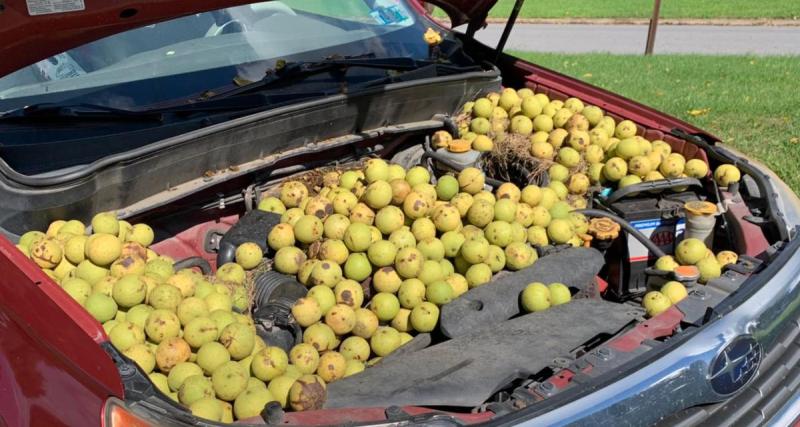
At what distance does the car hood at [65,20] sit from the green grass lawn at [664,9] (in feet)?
62.3

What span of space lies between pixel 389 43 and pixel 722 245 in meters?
1.97

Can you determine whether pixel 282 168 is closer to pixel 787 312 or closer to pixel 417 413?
pixel 417 413

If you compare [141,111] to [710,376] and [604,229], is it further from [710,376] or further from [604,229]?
[710,376]

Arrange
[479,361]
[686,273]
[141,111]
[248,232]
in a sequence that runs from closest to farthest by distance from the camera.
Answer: [479,361] → [686,273] → [141,111] → [248,232]

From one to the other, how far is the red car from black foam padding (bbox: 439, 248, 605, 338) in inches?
1.0

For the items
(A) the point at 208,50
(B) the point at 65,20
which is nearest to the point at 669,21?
(A) the point at 208,50

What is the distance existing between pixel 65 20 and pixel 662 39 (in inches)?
625

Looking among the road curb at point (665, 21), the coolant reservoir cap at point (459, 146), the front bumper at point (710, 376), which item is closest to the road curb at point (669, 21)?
the road curb at point (665, 21)

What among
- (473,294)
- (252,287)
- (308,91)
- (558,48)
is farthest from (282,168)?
(558,48)

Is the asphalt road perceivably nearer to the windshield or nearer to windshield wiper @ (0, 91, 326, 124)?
the windshield

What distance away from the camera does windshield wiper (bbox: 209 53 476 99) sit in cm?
326

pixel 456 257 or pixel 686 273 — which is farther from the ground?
pixel 686 273

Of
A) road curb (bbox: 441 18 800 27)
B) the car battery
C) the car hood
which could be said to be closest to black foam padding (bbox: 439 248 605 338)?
the car battery

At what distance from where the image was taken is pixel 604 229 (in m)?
3.12
